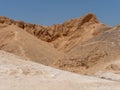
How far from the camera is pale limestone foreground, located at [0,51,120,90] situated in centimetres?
1227

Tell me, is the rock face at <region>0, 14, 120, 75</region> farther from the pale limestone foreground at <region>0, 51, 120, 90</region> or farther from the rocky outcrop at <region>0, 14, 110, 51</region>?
the pale limestone foreground at <region>0, 51, 120, 90</region>

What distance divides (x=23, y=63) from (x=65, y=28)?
1679 inches

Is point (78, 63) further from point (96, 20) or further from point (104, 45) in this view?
point (96, 20)

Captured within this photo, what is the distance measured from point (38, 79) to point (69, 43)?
41390 millimetres

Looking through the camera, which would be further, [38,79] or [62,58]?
[62,58]

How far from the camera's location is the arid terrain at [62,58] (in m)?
13.0

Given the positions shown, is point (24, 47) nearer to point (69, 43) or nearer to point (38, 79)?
point (69, 43)

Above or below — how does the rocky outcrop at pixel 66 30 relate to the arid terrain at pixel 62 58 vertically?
above

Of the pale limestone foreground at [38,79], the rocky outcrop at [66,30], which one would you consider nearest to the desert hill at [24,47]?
the rocky outcrop at [66,30]

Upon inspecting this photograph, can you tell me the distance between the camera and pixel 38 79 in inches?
527

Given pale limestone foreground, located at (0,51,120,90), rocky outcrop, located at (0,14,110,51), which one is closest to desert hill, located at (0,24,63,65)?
rocky outcrop, located at (0,14,110,51)

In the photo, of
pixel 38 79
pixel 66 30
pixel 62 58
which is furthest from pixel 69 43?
pixel 38 79

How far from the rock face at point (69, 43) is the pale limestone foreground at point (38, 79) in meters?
11.1

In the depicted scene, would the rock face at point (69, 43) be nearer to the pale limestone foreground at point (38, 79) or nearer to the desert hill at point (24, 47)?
the desert hill at point (24, 47)
